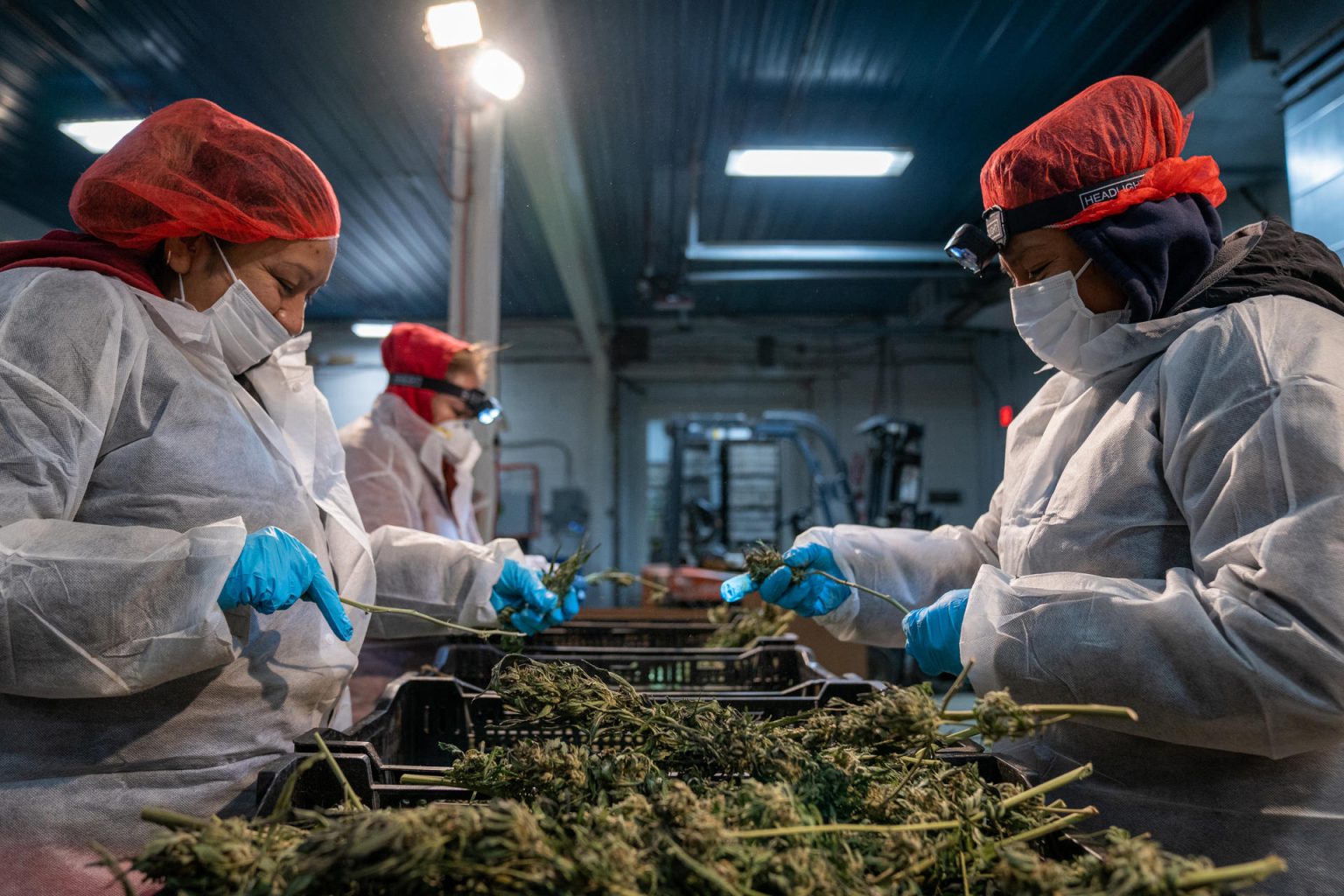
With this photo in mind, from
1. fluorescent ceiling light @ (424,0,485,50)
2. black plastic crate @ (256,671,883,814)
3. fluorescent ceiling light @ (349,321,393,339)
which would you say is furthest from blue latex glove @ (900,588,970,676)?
fluorescent ceiling light @ (349,321,393,339)

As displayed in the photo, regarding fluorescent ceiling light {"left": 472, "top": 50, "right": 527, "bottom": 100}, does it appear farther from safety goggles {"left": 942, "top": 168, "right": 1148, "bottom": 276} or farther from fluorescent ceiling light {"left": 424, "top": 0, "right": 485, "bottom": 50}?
safety goggles {"left": 942, "top": 168, "right": 1148, "bottom": 276}

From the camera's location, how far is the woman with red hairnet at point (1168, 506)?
0.93 metres

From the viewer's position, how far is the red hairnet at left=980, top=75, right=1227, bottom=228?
126 centimetres

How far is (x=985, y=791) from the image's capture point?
33.3 inches

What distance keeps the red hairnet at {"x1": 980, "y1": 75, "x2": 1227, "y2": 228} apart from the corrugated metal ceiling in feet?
6.62

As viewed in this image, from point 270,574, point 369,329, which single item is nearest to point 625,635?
point 270,574

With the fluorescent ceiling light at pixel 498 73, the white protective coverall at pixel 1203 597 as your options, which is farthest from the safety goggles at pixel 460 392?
the white protective coverall at pixel 1203 597

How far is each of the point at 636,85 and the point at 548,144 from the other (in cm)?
67

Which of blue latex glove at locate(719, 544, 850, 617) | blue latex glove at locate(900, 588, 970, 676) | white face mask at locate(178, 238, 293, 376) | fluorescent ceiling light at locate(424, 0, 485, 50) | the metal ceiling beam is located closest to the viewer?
blue latex glove at locate(900, 588, 970, 676)

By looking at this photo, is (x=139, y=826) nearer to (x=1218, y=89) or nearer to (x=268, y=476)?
(x=268, y=476)

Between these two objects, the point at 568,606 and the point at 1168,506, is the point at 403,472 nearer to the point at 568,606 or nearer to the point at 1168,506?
the point at 568,606

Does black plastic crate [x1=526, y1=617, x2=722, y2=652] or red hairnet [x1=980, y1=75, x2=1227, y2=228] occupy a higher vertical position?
red hairnet [x1=980, y1=75, x2=1227, y2=228]

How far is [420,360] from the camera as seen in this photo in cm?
289

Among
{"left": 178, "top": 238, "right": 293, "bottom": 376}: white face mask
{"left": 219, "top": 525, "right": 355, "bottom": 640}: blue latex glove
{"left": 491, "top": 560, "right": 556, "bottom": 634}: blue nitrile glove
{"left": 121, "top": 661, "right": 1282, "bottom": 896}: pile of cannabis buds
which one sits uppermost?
{"left": 178, "top": 238, "right": 293, "bottom": 376}: white face mask
